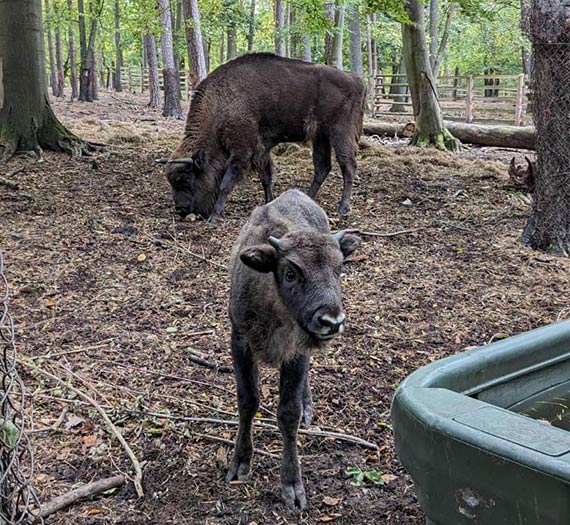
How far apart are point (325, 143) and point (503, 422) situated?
7703 millimetres

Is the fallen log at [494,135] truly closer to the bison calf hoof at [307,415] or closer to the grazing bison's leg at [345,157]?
the grazing bison's leg at [345,157]

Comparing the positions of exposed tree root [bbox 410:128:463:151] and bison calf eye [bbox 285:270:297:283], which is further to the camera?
exposed tree root [bbox 410:128:463:151]

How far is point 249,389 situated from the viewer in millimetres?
3510

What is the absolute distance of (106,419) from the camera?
3.84m

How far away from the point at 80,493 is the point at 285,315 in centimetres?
132

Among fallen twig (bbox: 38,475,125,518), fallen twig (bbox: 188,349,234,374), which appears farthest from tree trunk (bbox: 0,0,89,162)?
fallen twig (bbox: 38,475,125,518)

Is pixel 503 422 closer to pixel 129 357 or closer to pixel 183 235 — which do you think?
pixel 129 357

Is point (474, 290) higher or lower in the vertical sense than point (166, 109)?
lower

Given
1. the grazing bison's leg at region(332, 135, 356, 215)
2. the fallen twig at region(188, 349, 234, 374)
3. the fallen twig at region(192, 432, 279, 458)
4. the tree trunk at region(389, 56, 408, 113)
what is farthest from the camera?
the tree trunk at region(389, 56, 408, 113)

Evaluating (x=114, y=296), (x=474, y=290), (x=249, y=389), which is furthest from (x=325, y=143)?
(x=249, y=389)

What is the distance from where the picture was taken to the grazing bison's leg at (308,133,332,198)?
930 centimetres

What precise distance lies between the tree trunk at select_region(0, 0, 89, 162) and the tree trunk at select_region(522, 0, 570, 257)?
6.83 meters

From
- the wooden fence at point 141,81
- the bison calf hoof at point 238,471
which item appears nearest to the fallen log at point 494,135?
the bison calf hoof at point 238,471

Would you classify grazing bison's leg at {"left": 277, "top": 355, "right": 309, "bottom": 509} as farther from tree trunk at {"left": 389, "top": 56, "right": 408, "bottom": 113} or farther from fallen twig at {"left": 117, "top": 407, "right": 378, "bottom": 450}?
tree trunk at {"left": 389, "top": 56, "right": 408, "bottom": 113}
